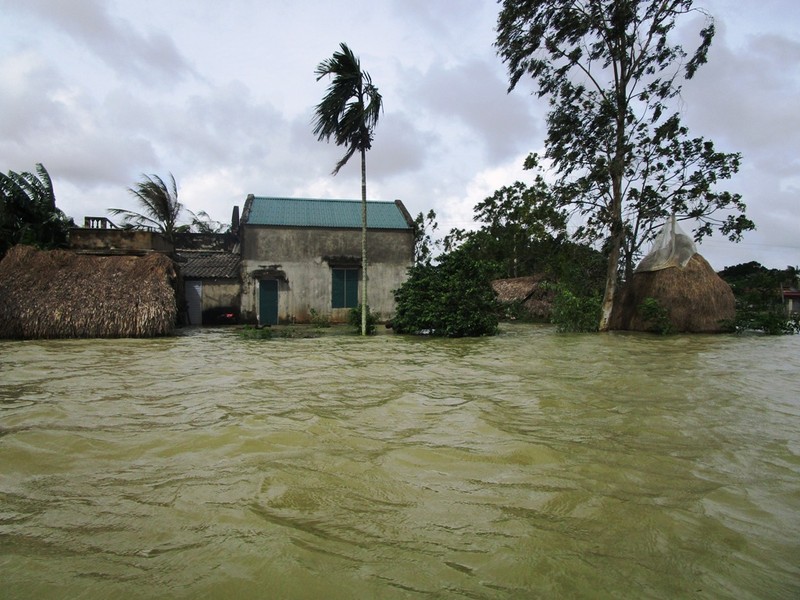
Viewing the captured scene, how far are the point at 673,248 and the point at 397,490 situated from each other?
45.2 feet

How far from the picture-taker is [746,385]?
17.7 feet

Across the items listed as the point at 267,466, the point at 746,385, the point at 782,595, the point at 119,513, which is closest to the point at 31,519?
the point at 119,513

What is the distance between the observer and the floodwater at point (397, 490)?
67.1 inches

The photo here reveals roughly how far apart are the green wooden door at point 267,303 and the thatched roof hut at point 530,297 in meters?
7.95

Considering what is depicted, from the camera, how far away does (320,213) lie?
61.1 feet

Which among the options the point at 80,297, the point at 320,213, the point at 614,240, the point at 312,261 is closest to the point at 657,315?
the point at 614,240

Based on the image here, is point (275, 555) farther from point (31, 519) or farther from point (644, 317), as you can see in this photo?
point (644, 317)

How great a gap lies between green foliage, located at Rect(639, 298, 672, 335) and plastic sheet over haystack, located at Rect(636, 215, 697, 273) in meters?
1.26

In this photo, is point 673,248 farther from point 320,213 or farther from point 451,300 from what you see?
point 320,213

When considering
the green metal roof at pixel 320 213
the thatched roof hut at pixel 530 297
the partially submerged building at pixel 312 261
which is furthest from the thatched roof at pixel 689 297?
the green metal roof at pixel 320 213

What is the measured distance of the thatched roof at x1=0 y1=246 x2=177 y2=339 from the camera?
11055mm

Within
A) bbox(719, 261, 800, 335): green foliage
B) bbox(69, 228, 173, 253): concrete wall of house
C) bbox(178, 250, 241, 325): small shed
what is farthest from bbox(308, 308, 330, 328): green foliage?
bbox(719, 261, 800, 335): green foliage

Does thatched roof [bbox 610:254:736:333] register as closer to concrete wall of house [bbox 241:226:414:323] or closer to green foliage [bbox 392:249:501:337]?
green foliage [bbox 392:249:501:337]

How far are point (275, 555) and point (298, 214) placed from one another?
17.3m
